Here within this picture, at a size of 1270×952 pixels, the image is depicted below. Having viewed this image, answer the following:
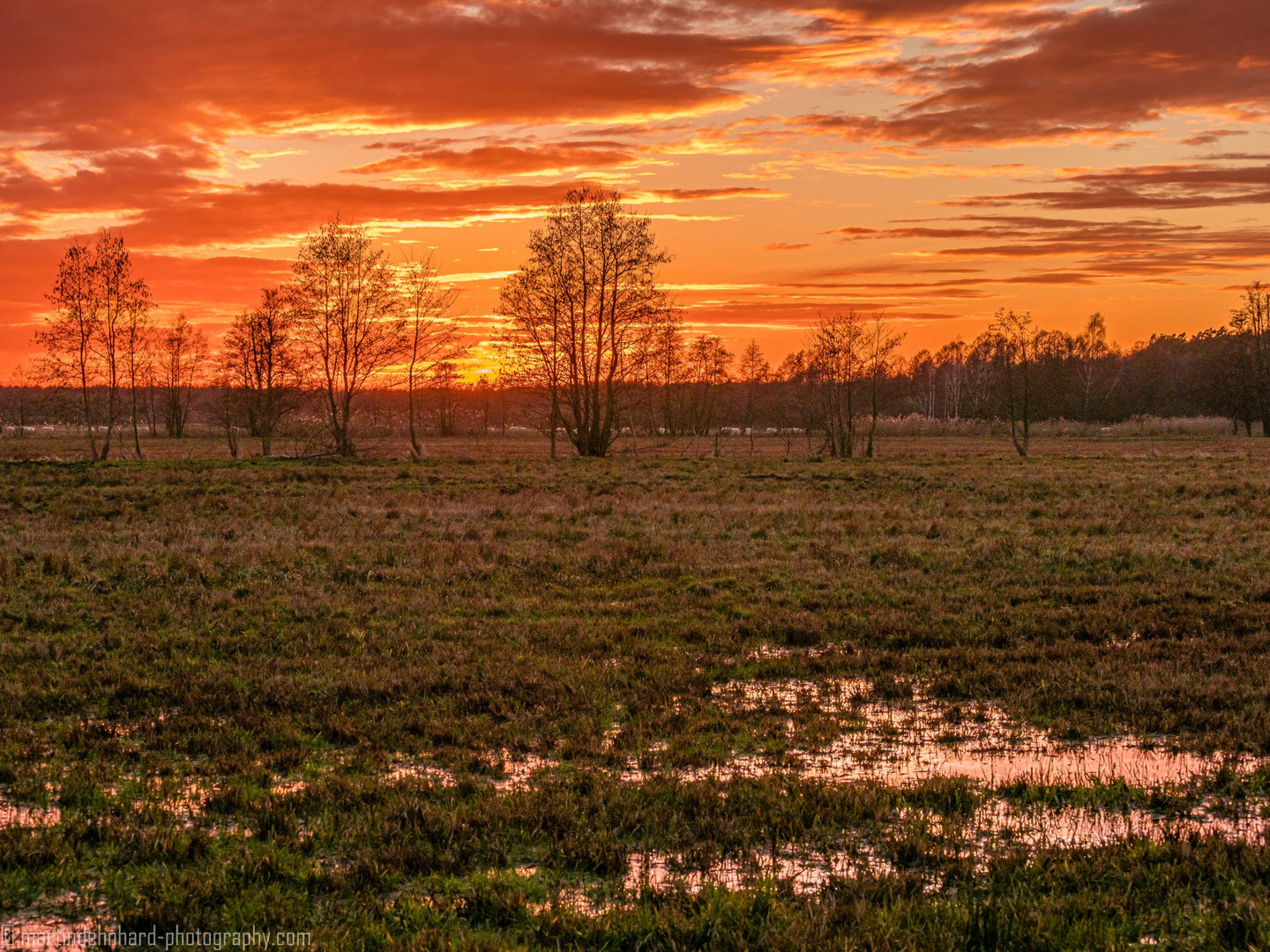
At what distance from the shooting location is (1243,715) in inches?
337

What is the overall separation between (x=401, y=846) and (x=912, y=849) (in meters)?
2.94

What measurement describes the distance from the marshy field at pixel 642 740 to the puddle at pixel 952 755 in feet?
0.15

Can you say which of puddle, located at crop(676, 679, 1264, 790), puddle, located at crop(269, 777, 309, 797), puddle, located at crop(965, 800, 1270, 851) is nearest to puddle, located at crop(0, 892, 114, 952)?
puddle, located at crop(269, 777, 309, 797)

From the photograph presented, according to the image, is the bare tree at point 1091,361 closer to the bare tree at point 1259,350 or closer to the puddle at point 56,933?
the bare tree at point 1259,350

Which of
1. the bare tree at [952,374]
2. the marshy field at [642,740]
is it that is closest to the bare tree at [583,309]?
the marshy field at [642,740]

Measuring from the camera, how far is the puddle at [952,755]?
7.26 metres

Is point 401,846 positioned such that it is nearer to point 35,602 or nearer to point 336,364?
point 35,602

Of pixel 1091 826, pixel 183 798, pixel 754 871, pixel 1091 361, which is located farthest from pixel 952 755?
pixel 1091 361

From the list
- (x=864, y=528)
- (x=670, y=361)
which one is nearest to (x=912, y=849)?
(x=864, y=528)

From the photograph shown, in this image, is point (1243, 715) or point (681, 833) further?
point (1243, 715)

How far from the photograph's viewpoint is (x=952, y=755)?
7.86 metres

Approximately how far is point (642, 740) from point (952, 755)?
7.90ft

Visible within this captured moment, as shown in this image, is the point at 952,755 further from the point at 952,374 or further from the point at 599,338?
the point at 952,374

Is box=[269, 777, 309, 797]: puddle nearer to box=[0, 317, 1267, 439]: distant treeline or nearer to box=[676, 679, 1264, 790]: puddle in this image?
box=[676, 679, 1264, 790]: puddle
